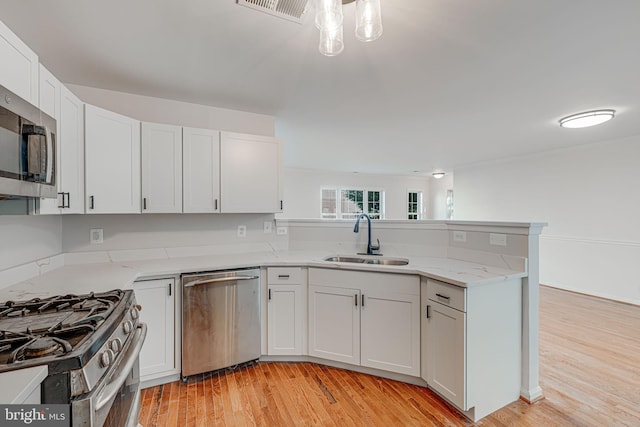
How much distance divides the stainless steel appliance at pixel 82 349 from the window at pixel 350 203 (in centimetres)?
655

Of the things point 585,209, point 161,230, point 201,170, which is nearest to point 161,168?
point 201,170

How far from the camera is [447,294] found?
6.35 feet

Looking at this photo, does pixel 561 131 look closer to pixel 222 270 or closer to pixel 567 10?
pixel 567 10

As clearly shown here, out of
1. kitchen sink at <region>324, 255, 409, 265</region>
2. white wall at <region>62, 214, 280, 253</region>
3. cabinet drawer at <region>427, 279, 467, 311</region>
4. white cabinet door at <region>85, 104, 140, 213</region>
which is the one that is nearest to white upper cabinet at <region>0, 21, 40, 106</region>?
white cabinet door at <region>85, 104, 140, 213</region>

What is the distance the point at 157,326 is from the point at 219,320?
440 mm

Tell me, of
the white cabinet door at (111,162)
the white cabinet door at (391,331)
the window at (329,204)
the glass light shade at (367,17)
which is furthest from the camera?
the window at (329,204)

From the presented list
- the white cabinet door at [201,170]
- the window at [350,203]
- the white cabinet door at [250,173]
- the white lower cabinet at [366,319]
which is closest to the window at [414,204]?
the window at [350,203]

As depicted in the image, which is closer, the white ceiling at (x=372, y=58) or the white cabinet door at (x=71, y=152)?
the white ceiling at (x=372, y=58)

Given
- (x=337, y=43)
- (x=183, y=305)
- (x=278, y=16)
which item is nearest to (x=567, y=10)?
(x=337, y=43)

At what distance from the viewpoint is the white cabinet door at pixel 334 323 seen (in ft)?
7.75

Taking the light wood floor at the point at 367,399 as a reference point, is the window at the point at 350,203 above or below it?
above

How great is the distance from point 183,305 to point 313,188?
5.68 metres

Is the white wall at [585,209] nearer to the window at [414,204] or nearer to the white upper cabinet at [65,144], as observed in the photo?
the window at [414,204]

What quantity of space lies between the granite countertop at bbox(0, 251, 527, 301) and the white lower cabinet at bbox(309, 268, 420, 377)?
10cm
